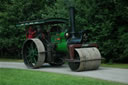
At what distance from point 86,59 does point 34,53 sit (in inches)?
152

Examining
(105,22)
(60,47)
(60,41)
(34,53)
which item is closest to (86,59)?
(60,47)

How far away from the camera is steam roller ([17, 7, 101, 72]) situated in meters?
11.6

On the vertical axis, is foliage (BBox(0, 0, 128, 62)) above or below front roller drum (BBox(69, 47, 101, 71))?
above

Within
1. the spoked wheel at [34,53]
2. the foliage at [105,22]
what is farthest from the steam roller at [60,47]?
the foliage at [105,22]

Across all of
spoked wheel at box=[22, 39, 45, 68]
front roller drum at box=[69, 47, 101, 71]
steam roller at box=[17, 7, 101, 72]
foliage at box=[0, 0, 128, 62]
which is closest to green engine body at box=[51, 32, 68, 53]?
steam roller at box=[17, 7, 101, 72]

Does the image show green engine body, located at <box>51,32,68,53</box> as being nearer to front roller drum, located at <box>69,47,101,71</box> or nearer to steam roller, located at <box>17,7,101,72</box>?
steam roller, located at <box>17,7,101,72</box>

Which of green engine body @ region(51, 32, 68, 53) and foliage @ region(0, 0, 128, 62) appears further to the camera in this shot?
foliage @ region(0, 0, 128, 62)

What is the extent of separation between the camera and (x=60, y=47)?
1343 centimetres

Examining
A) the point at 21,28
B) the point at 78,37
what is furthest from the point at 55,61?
the point at 21,28

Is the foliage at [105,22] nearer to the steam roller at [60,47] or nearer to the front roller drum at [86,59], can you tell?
the steam roller at [60,47]

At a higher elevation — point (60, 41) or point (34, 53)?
point (60, 41)

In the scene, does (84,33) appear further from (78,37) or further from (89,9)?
(89,9)

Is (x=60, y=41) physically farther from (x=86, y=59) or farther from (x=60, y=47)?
(x=86, y=59)

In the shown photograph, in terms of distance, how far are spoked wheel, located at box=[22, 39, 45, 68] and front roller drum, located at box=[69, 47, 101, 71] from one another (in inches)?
79.6
